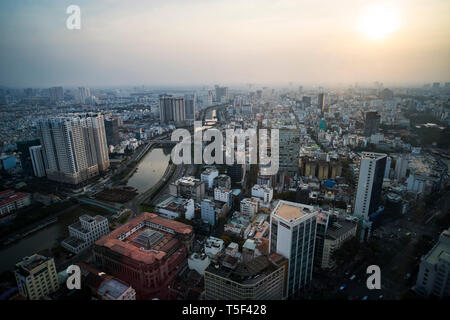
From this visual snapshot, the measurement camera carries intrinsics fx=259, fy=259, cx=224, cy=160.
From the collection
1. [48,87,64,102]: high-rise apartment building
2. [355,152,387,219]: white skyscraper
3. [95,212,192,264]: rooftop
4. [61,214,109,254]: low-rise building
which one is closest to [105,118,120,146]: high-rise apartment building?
[48,87,64,102]: high-rise apartment building

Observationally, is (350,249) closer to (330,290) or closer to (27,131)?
(330,290)

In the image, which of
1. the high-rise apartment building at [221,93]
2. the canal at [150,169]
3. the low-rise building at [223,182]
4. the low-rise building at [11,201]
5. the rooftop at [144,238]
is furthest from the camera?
the high-rise apartment building at [221,93]

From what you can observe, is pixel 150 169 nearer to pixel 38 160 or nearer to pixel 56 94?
pixel 38 160

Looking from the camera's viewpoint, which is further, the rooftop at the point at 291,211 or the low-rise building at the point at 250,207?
the low-rise building at the point at 250,207

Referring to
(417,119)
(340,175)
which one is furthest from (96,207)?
(417,119)

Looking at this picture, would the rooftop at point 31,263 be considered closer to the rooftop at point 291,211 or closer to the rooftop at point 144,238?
the rooftop at point 144,238

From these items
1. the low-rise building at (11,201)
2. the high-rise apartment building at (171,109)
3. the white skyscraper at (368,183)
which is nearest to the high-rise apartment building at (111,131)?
the high-rise apartment building at (171,109)
